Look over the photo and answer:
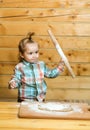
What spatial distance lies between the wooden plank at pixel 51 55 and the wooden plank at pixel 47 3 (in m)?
0.38

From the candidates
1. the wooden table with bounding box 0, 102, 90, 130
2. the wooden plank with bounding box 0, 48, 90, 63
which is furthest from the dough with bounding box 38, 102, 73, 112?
the wooden plank with bounding box 0, 48, 90, 63

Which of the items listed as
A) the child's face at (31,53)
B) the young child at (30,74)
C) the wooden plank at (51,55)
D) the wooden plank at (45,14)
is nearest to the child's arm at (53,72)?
the young child at (30,74)

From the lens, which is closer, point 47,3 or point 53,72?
point 53,72

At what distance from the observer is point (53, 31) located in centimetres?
240

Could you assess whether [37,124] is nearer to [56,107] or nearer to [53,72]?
[56,107]

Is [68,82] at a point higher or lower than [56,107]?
higher

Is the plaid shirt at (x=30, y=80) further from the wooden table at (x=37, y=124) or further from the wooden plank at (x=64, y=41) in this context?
the wooden table at (x=37, y=124)

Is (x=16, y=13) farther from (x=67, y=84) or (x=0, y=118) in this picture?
(x=0, y=118)

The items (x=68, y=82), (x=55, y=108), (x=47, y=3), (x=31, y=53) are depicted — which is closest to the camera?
(x=55, y=108)

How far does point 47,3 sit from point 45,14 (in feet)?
0.30

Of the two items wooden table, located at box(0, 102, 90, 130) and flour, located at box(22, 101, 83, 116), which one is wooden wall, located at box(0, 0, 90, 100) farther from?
wooden table, located at box(0, 102, 90, 130)

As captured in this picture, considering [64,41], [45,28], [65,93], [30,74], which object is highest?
[45,28]

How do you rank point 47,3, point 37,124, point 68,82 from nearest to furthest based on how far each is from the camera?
point 37,124, point 47,3, point 68,82

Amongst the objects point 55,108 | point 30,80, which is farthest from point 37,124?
point 30,80
